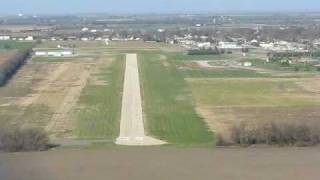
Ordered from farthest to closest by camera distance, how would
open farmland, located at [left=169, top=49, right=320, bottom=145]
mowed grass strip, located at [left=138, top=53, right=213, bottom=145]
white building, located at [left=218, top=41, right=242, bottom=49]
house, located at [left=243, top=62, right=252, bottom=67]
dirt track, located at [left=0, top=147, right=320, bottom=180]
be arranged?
white building, located at [left=218, top=41, right=242, bottom=49], house, located at [left=243, top=62, right=252, bottom=67], open farmland, located at [left=169, top=49, right=320, bottom=145], mowed grass strip, located at [left=138, top=53, right=213, bottom=145], dirt track, located at [left=0, top=147, right=320, bottom=180]

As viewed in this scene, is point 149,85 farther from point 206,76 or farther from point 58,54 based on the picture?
point 58,54

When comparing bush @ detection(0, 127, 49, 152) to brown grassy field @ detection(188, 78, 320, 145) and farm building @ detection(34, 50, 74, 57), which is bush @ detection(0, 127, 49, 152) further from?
farm building @ detection(34, 50, 74, 57)

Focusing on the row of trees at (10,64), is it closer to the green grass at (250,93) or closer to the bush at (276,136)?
the green grass at (250,93)

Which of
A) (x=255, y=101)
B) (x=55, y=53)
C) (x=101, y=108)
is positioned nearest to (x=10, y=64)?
(x=55, y=53)

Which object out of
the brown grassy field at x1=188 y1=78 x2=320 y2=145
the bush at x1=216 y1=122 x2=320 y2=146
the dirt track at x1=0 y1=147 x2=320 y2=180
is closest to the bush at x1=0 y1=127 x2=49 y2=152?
the dirt track at x1=0 y1=147 x2=320 y2=180

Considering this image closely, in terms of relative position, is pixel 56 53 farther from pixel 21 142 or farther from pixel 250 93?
pixel 21 142

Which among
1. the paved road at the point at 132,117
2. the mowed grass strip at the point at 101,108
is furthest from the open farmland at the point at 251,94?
the mowed grass strip at the point at 101,108
